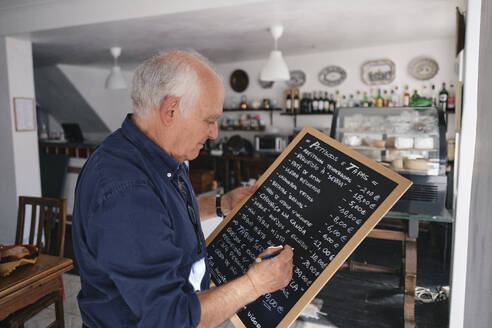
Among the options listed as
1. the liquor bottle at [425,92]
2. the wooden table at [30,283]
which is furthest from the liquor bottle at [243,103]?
the wooden table at [30,283]

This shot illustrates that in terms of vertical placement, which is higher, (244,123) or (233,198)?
(244,123)

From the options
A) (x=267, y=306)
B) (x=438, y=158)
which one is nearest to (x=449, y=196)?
(x=438, y=158)

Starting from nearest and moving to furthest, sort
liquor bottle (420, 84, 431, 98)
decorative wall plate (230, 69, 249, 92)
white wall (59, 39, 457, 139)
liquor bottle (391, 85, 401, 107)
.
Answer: white wall (59, 39, 457, 139) < liquor bottle (420, 84, 431, 98) < liquor bottle (391, 85, 401, 107) < decorative wall plate (230, 69, 249, 92)

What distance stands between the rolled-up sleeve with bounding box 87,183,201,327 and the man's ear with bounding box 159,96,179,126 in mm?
244

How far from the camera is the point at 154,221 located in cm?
90

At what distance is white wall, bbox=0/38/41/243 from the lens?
411 cm

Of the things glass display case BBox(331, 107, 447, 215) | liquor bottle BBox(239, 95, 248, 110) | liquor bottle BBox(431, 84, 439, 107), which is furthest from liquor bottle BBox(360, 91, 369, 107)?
glass display case BBox(331, 107, 447, 215)

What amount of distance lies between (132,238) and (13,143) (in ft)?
13.5

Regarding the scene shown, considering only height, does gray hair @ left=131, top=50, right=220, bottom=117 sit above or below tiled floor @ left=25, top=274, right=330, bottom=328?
above

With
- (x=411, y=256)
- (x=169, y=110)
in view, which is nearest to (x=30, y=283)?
(x=169, y=110)

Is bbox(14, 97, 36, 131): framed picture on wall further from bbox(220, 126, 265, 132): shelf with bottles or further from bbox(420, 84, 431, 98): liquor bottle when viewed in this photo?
bbox(420, 84, 431, 98): liquor bottle

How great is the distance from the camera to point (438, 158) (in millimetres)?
3012

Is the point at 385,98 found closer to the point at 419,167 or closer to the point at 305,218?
the point at 419,167

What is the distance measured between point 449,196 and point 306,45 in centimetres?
290
